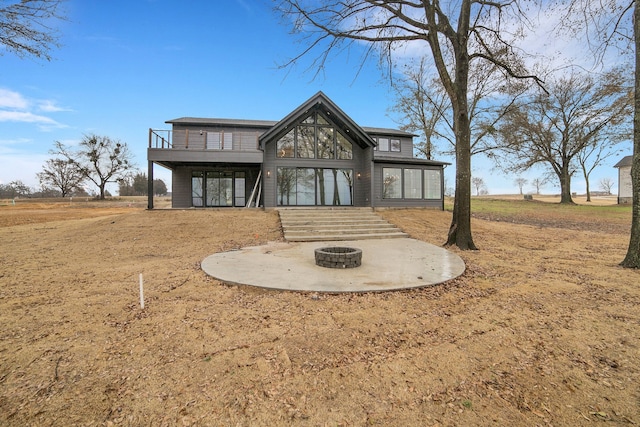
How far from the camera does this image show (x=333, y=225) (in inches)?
454

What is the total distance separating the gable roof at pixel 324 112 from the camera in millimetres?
14266

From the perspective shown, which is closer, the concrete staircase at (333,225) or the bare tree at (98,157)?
the concrete staircase at (333,225)

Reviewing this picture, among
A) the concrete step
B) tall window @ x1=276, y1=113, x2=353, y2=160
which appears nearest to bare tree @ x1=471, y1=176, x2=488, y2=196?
tall window @ x1=276, y1=113, x2=353, y2=160

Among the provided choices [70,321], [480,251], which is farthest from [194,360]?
[480,251]

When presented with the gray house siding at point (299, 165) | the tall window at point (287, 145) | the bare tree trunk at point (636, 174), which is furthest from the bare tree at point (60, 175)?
the bare tree trunk at point (636, 174)

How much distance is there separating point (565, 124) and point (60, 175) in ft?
204

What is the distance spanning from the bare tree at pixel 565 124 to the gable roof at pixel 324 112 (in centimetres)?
1529

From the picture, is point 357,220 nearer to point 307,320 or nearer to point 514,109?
point 307,320

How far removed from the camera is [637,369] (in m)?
2.68

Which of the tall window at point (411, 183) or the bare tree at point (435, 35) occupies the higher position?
the bare tree at point (435, 35)

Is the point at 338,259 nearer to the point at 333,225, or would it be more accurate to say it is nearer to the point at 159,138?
the point at 333,225

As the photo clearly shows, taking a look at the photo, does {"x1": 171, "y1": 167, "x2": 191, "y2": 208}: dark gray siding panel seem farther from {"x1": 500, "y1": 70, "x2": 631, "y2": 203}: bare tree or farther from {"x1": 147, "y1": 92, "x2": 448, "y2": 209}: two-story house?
{"x1": 500, "y1": 70, "x2": 631, "y2": 203}: bare tree

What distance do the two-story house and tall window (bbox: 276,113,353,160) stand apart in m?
0.05

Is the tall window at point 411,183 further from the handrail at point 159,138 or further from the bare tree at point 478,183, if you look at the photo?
the bare tree at point 478,183
